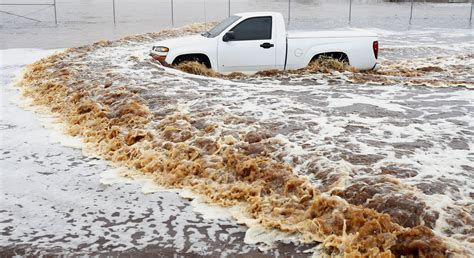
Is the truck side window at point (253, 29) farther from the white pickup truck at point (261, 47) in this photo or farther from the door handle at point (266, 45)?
the door handle at point (266, 45)

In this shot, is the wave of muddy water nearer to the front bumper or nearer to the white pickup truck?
the front bumper

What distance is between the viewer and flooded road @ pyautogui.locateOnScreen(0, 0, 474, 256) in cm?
488

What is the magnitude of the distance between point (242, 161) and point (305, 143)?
2.93ft

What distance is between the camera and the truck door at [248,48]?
11688 millimetres

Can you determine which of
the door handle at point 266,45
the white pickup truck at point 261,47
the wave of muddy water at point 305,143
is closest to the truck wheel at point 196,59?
the white pickup truck at point 261,47

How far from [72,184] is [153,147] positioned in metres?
1.52

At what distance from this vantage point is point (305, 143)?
6.83m

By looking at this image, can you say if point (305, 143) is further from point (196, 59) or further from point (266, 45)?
point (196, 59)

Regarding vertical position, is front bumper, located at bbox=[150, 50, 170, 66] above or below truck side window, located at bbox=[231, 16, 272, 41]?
below

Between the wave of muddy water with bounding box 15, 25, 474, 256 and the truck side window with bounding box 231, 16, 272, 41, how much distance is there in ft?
3.14

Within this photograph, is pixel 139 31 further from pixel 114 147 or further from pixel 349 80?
pixel 114 147

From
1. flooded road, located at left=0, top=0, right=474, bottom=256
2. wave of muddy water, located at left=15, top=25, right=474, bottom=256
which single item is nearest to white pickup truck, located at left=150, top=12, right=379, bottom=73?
wave of muddy water, located at left=15, top=25, right=474, bottom=256

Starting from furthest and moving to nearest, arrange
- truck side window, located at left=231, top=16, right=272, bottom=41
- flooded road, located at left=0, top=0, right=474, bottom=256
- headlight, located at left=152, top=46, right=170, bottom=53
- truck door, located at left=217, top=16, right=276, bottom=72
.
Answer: headlight, located at left=152, top=46, right=170, bottom=53 < truck side window, located at left=231, top=16, right=272, bottom=41 < truck door, located at left=217, top=16, right=276, bottom=72 < flooded road, located at left=0, top=0, right=474, bottom=256

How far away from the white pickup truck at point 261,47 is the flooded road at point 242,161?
0.49 meters
